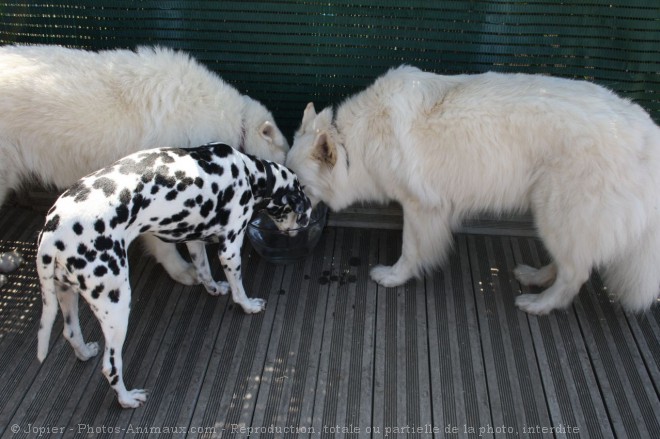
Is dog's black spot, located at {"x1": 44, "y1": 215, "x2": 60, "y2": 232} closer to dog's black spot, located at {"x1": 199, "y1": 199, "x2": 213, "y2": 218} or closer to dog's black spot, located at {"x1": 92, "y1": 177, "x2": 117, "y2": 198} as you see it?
dog's black spot, located at {"x1": 92, "y1": 177, "x2": 117, "y2": 198}

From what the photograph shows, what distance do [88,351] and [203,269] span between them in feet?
2.79

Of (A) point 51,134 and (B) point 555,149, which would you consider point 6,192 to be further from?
(B) point 555,149

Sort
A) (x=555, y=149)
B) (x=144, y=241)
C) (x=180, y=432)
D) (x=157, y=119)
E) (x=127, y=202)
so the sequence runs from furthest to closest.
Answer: (x=144, y=241), (x=157, y=119), (x=555, y=149), (x=180, y=432), (x=127, y=202)

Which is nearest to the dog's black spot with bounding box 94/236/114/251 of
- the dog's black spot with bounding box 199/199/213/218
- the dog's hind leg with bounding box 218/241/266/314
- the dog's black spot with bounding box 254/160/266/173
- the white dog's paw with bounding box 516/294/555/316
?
the dog's black spot with bounding box 199/199/213/218

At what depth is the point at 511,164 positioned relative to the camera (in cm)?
309

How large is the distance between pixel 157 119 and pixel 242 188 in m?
0.71

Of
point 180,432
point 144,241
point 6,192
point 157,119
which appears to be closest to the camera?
point 180,432

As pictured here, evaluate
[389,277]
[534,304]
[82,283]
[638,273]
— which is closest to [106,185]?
[82,283]

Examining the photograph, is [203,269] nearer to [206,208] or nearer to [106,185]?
[206,208]

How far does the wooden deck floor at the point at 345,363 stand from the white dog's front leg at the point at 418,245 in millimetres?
90

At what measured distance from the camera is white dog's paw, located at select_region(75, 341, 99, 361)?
3.03 meters

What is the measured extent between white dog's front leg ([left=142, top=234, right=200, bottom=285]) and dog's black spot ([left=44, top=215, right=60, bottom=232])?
3.94ft

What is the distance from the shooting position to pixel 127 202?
2.53 metres

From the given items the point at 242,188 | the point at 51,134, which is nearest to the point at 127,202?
the point at 242,188
